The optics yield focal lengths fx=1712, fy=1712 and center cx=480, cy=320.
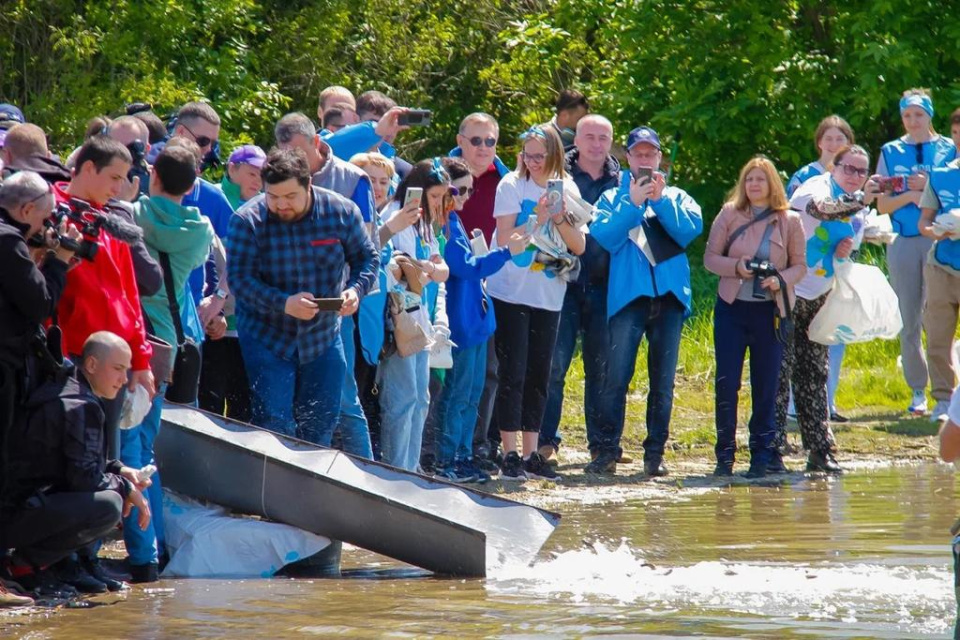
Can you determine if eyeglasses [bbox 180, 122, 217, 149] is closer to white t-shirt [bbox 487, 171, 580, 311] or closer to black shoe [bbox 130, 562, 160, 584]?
white t-shirt [bbox 487, 171, 580, 311]

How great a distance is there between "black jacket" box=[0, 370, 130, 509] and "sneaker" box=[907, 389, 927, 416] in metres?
8.54

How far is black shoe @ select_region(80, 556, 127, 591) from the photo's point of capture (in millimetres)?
7528

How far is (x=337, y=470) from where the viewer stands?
27.4 ft

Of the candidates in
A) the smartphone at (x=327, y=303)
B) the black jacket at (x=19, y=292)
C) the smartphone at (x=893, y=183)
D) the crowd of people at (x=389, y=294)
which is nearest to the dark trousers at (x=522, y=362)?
the crowd of people at (x=389, y=294)

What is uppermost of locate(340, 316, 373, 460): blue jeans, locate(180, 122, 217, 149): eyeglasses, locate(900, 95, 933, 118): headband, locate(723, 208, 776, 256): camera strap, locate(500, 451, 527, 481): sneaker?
locate(900, 95, 933, 118): headband

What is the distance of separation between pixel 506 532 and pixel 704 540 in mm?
1385

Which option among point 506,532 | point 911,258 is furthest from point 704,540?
point 911,258

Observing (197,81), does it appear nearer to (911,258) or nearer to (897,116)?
(897,116)

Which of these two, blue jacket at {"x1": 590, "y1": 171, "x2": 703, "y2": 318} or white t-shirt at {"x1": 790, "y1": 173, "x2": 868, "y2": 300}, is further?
white t-shirt at {"x1": 790, "y1": 173, "x2": 868, "y2": 300}

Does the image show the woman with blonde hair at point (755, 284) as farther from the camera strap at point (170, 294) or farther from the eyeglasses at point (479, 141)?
the camera strap at point (170, 294)

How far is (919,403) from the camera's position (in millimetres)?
14039

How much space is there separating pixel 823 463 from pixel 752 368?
0.85 m

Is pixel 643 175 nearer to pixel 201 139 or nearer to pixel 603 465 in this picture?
pixel 603 465

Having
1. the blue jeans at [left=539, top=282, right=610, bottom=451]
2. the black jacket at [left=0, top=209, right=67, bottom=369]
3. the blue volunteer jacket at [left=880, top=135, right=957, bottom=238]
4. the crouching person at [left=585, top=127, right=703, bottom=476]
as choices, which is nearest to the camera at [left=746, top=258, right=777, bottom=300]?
the crouching person at [left=585, top=127, right=703, bottom=476]
